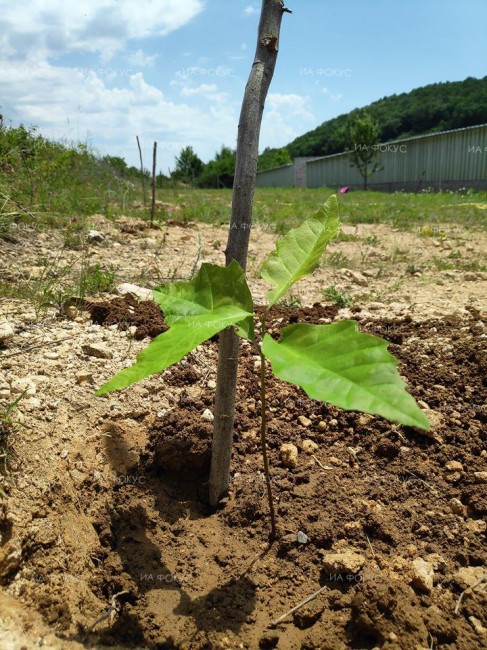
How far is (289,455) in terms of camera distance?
6.73 feet

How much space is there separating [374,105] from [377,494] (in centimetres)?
6630

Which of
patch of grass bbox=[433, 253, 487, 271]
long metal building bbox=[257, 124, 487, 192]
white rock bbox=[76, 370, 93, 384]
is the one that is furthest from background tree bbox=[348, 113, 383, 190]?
white rock bbox=[76, 370, 93, 384]

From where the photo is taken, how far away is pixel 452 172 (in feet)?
92.0

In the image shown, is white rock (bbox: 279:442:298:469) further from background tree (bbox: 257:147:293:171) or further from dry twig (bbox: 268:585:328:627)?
background tree (bbox: 257:147:293:171)

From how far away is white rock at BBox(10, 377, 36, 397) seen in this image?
201 centimetres

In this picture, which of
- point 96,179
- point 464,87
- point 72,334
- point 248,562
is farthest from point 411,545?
point 464,87

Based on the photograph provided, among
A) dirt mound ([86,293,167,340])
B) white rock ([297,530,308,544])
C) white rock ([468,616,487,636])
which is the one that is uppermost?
dirt mound ([86,293,167,340])

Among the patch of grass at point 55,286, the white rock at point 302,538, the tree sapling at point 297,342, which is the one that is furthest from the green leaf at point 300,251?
the patch of grass at point 55,286

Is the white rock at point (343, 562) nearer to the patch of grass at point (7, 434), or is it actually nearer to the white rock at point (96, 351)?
the patch of grass at point (7, 434)

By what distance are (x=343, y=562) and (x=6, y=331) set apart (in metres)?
1.80

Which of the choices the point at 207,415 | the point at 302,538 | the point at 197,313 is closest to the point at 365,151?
the point at 207,415

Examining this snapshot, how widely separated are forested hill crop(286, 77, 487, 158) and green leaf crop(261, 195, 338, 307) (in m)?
50.2

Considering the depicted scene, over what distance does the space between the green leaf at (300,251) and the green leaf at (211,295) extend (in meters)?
0.09

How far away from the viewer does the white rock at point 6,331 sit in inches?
92.7
